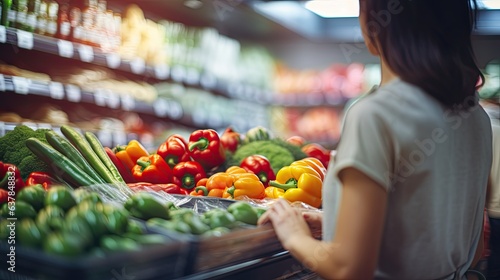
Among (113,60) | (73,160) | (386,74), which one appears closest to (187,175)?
(73,160)

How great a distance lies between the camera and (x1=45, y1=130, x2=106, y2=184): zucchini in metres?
2.16

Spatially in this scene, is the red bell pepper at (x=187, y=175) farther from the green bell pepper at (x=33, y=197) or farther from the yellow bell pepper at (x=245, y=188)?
the green bell pepper at (x=33, y=197)

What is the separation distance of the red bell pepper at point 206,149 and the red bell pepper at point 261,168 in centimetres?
16

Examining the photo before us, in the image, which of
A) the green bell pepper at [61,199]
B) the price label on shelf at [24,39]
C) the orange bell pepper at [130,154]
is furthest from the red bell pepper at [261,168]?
the price label on shelf at [24,39]

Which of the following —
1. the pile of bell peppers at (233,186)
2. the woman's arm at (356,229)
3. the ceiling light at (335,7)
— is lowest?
the pile of bell peppers at (233,186)

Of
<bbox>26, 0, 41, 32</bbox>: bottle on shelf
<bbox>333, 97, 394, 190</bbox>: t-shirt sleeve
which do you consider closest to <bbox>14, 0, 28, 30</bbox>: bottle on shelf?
<bbox>26, 0, 41, 32</bbox>: bottle on shelf

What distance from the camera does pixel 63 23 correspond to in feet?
15.2

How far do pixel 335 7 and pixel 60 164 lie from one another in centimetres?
564

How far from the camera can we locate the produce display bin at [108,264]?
1174 millimetres

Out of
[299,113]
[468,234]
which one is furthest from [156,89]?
[468,234]

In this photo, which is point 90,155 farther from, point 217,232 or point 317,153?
point 317,153

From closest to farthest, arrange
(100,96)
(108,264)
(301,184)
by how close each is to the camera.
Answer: (108,264)
(301,184)
(100,96)

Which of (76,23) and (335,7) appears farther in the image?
(335,7)

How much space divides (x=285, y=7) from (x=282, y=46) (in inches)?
48.2
